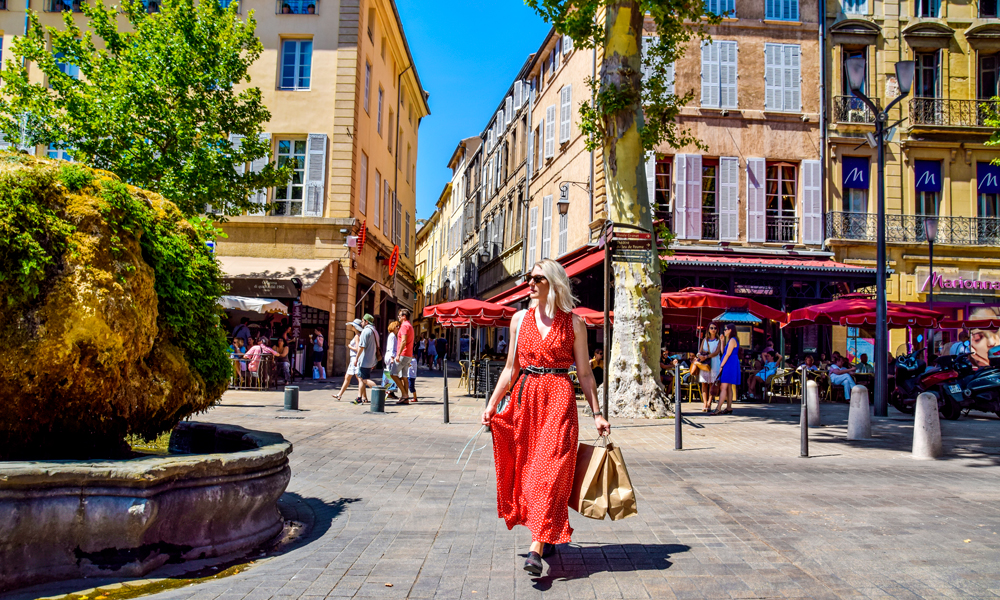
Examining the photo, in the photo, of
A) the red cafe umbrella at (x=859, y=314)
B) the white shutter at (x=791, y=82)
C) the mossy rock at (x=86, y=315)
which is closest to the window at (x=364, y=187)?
the white shutter at (x=791, y=82)

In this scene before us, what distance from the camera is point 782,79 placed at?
22500mm

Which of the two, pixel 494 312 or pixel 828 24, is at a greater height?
pixel 828 24

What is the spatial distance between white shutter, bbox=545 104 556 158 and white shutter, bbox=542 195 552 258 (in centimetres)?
170

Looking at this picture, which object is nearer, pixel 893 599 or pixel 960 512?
pixel 893 599

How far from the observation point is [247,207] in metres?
18.5

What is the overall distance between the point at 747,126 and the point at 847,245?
475 centimetres

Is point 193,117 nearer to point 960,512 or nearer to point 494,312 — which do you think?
point 494,312

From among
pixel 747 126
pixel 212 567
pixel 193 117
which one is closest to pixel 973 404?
pixel 747 126

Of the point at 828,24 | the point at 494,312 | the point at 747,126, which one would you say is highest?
the point at 828,24

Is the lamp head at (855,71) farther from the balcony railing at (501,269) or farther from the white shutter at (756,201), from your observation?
the balcony railing at (501,269)

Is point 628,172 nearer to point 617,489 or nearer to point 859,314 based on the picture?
point 859,314

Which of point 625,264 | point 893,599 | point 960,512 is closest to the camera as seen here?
point 893,599

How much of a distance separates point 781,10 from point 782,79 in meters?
2.27

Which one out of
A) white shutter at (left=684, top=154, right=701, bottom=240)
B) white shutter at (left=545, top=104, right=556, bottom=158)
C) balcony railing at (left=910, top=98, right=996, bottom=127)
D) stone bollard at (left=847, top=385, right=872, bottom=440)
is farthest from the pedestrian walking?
balcony railing at (left=910, top=98, right=996, bottom=127)
